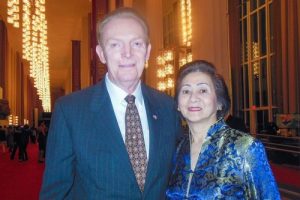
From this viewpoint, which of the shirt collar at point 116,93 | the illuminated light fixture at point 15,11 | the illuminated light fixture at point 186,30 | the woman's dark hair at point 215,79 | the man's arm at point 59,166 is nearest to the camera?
the man's arm at point 59,166

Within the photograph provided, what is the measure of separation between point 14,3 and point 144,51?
9039 mm

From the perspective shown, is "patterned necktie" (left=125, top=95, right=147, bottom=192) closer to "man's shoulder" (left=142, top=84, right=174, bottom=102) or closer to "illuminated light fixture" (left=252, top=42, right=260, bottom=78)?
"man's shoulder" (left=142, top=84, right=174, bottom=102)

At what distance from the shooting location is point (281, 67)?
38.3ft

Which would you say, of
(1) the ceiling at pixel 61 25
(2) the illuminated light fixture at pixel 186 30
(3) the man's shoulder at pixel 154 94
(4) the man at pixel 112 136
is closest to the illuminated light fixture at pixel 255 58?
(2) the illuminated light fixture at pixel 186 30

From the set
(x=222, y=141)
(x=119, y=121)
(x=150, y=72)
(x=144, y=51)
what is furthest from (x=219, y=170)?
(x=150, y=72)

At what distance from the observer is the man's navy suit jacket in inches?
78.0

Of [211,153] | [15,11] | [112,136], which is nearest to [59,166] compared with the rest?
[112,136]

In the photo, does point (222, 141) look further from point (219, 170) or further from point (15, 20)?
point (15, 20)

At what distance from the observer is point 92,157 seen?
78.6 inches

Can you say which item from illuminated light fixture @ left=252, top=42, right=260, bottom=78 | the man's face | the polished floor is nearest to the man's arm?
the man's face

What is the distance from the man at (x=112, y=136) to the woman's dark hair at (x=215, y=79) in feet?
0.88

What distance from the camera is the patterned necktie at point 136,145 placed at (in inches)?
80.7

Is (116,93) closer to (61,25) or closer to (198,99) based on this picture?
(198,99)

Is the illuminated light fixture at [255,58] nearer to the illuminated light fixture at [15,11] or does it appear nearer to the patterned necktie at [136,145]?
the illuminated light fixture at [15,11]
